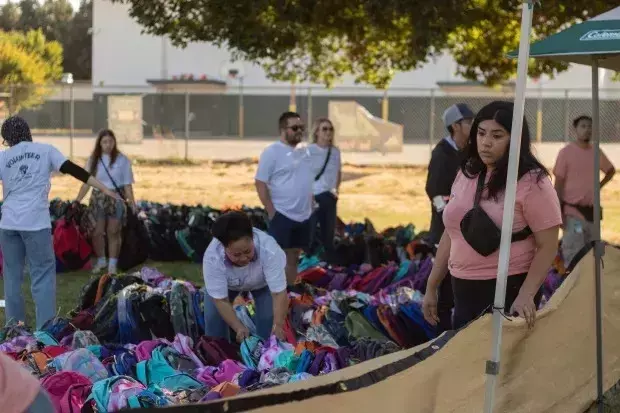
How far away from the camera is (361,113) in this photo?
27672mm

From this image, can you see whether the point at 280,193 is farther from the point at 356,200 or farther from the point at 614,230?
the point at 356,200

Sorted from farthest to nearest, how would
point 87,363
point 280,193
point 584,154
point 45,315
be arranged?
point 584,154, point 280,193, point 45,315, point 87,363

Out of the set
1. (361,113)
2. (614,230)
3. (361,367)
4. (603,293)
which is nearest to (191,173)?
(361,113)

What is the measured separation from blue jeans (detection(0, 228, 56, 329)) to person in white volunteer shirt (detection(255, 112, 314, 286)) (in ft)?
7.15

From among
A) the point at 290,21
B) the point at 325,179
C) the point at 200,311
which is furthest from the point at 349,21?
the point at 200,311

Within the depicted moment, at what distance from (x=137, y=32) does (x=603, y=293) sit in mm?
42458

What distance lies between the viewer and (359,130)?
27750 mm

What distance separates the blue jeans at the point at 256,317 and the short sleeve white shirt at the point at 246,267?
25 centimetres

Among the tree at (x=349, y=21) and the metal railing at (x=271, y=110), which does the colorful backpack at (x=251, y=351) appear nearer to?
the tree at (x=349, y=21)

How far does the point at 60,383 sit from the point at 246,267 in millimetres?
1890

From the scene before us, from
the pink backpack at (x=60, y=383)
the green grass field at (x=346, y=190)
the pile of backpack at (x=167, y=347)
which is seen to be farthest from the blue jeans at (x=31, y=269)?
the green grass field at (x=346, y=190)

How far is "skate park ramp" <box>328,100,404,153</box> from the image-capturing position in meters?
27.6

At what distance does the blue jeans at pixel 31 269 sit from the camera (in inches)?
297

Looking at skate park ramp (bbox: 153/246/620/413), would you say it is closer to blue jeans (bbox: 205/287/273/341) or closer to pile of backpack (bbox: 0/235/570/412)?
pile of backpack (bbox: 0/235/570/412)
